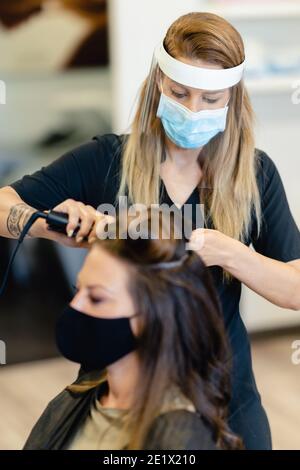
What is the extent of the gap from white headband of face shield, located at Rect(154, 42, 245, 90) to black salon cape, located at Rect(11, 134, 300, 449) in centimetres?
21

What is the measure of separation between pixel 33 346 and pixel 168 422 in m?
2.06

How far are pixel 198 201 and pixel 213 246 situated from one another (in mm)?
217

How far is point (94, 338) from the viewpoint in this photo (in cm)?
126

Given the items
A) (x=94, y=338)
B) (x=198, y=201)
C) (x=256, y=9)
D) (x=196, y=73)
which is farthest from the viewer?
(x=256, y=9)

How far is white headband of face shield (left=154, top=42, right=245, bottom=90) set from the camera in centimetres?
152

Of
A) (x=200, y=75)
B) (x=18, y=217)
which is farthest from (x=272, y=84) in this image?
(x=18, y=217)

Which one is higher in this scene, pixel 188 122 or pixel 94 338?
pixel 188 122

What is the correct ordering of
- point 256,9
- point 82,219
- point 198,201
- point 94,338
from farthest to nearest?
point 256,9 → point 198,201 → point 82,219 → point 94,338

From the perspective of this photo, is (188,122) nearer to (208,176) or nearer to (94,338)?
(208,176)

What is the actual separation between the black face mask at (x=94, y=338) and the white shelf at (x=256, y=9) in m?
1.88

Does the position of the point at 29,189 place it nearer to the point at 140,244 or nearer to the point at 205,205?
the point at 205,205

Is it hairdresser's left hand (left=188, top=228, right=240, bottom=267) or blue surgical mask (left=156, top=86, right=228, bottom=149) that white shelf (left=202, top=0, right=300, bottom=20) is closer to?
blue surgical mask (left=156, top=86, right=228, bottom=149)

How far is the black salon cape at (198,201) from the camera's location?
5.37 ft

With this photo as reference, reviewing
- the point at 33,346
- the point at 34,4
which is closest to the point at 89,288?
the point at 34,4
